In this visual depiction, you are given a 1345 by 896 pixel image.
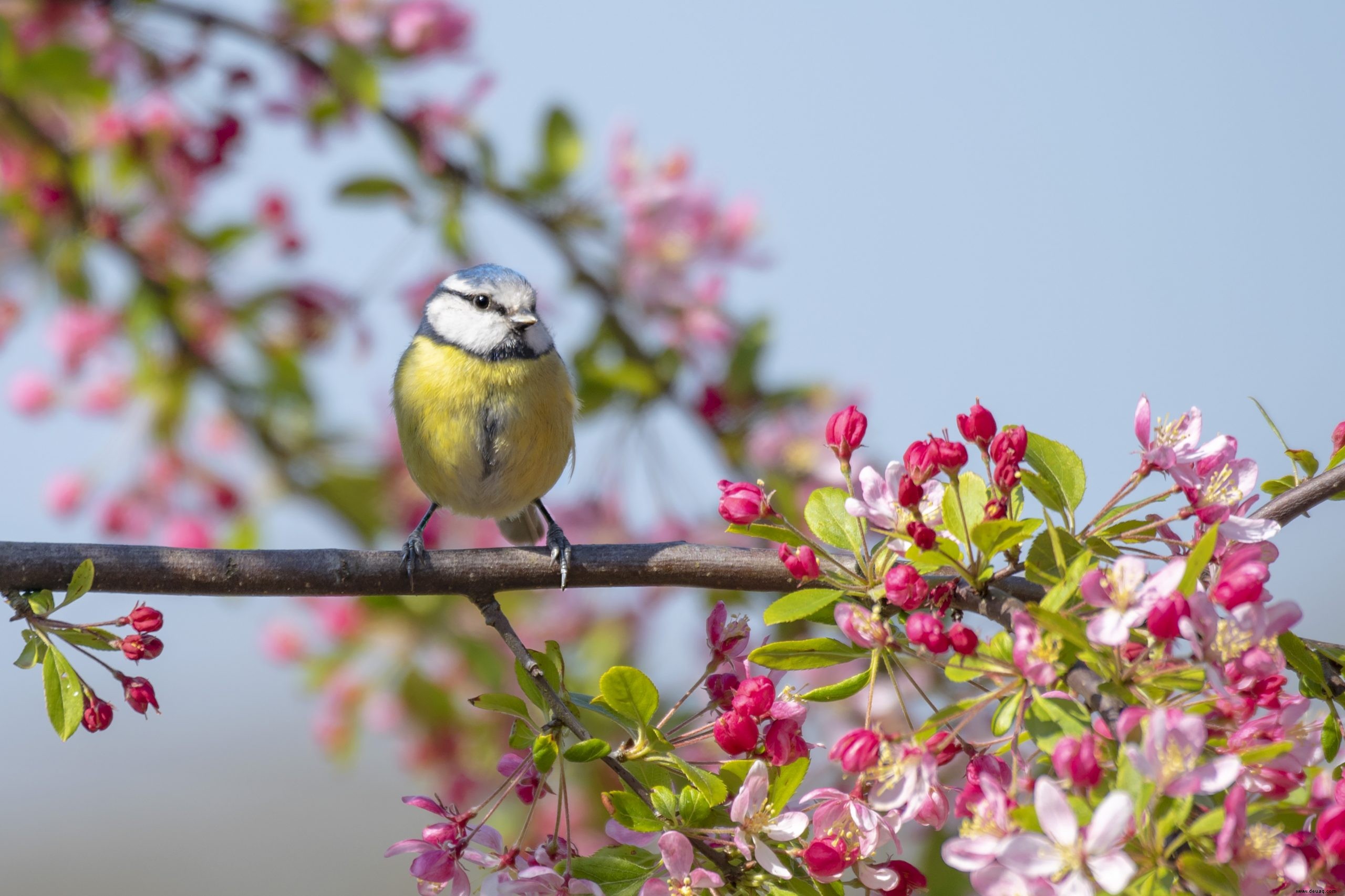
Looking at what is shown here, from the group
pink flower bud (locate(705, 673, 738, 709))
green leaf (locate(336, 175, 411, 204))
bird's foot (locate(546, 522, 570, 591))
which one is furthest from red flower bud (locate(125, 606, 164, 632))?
green leaf (locate(336, 175, 411, 204))

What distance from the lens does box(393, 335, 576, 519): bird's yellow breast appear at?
287cm

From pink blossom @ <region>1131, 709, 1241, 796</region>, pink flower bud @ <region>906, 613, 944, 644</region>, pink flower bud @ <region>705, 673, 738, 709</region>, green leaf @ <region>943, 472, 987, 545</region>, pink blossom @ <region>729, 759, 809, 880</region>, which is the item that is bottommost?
pink blossom @ <region>729, 759, 809, 880</region>

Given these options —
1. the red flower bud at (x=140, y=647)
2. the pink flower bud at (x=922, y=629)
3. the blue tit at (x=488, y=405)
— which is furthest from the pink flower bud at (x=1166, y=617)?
the blue tit at (x=488, y=405)

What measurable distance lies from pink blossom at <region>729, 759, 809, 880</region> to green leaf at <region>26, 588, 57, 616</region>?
1.06 meters

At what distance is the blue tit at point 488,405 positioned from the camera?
287 cm

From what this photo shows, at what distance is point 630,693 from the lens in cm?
148

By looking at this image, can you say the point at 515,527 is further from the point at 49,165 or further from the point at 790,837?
the point at 790,837

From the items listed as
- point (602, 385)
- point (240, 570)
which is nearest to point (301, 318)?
point (602, 385)

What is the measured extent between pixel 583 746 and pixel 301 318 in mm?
2770

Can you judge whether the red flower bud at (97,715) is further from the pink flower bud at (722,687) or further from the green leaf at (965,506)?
the green leaf at (965,506)

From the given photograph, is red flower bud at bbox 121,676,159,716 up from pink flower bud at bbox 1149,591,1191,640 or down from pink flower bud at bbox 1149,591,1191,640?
up

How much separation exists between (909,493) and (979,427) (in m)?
0.14

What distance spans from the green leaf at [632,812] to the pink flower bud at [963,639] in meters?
0.45

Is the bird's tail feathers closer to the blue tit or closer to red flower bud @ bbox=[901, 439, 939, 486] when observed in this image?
the blue tit
